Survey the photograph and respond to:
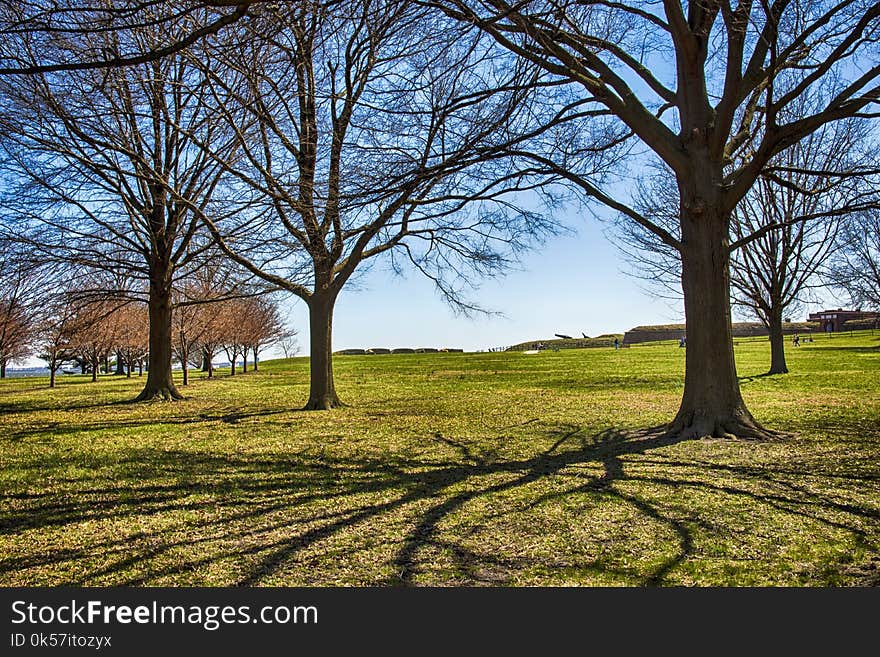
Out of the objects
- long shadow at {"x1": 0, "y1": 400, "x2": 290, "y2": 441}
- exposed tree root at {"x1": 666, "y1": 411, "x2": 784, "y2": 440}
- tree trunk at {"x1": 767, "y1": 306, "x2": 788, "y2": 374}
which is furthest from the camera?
tree trunk at {"x1": 767, "y1": 306, "x2": 788, "y2": 374}

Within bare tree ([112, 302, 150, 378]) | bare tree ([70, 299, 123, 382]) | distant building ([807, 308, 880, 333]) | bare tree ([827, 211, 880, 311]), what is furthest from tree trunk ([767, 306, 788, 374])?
distant building ([807, 308, 880, 333])

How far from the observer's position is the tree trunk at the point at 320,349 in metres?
13.1

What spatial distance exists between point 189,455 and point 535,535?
17.9 feet

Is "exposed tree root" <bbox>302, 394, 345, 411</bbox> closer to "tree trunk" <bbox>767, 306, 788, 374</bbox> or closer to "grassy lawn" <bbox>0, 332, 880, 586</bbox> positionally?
"grassy lawn" <bbox>0, 332, 880, 586</bbox>

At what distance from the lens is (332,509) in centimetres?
520

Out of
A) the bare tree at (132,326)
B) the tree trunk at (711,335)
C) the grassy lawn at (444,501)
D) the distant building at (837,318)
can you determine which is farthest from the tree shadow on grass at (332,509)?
the distant building at (837,318)

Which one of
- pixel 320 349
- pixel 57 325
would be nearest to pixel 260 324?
pixel 57 325

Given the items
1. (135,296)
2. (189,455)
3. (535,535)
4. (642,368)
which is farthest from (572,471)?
(642,368)

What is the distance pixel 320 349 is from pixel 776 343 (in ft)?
50.2

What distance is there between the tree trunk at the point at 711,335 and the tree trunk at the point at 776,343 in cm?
1322

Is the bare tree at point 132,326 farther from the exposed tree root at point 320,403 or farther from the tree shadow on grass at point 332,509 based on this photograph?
the tree shadow on grass at point 332,509

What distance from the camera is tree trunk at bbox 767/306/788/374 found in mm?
19844

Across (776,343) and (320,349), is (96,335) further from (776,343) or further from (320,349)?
(776,343)

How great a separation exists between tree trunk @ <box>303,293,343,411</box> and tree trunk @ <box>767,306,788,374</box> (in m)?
14.7
